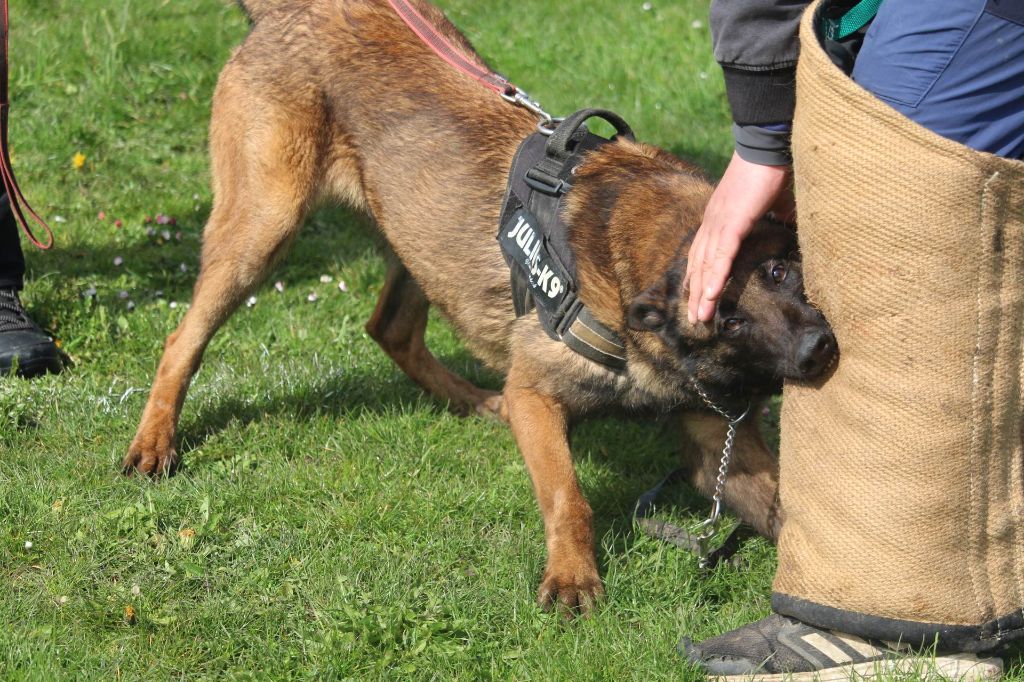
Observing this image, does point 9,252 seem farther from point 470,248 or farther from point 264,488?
point 470,248

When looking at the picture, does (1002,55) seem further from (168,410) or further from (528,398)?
(168,410)

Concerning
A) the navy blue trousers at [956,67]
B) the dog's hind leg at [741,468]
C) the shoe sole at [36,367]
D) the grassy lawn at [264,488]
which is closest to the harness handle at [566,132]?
the dog's hind leg at [741,468]

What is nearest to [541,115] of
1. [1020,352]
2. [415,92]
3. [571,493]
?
[415,92]

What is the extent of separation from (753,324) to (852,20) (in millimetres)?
869

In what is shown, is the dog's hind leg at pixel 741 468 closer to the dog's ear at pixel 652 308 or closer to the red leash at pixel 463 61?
the dog's ear at pixel 652 308

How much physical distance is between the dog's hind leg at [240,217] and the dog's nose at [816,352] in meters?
2.12

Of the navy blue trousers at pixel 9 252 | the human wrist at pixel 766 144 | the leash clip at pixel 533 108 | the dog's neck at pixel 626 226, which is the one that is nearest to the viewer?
the human wrist at pixel 766 144

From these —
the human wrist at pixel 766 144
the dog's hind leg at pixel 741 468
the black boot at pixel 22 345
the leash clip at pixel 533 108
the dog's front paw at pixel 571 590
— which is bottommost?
the black boot at pixel 22 345

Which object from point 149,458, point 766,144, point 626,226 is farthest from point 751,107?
point 149,458

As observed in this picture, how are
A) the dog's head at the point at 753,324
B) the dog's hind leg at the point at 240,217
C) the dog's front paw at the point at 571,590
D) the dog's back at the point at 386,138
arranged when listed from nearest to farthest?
the dog's head at the point at 753,324 → the dog's front paw at the point at 571,590 → the dog's back at the point at 386,138 → the dog's hind leg at the point at 240,217

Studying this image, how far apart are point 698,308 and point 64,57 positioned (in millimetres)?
5394

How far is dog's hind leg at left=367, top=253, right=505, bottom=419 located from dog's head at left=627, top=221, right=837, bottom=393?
1345mm

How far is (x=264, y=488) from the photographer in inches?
152

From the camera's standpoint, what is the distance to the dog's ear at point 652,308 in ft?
11.1
